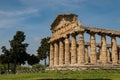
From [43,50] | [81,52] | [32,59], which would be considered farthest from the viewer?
[43,50]

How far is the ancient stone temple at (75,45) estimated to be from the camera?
65.5m

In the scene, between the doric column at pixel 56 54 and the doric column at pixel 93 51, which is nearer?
the doric column at pixel 93 51

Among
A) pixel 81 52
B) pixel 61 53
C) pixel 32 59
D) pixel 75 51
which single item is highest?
pixel 75 51

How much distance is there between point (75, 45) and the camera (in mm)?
68375

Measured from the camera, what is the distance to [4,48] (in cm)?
Result: 9162

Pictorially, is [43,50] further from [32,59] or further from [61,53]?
[61,53]

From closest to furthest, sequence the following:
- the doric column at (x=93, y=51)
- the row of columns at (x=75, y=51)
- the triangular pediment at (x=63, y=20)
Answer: the row of columns at (x=75, y=51) < the doric column at (x=93, y=51) < the triangular pediment at (x=63, y=20)

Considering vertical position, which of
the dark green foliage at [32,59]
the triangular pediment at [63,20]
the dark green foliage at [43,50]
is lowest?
the dark green foliage at [32,59]

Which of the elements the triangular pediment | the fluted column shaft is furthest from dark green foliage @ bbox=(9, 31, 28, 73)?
the fluted column shaft

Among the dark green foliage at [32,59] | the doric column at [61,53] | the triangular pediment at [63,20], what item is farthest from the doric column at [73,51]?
the dark green foliage at [32,59]

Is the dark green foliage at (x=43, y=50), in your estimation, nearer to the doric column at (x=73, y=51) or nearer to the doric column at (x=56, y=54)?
the doric column at (x=56, y=54)

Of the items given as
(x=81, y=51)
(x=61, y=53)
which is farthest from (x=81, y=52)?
(x=61, y=53)

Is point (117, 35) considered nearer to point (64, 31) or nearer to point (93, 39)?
point (93, 39)

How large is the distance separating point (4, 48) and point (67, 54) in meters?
29.2
